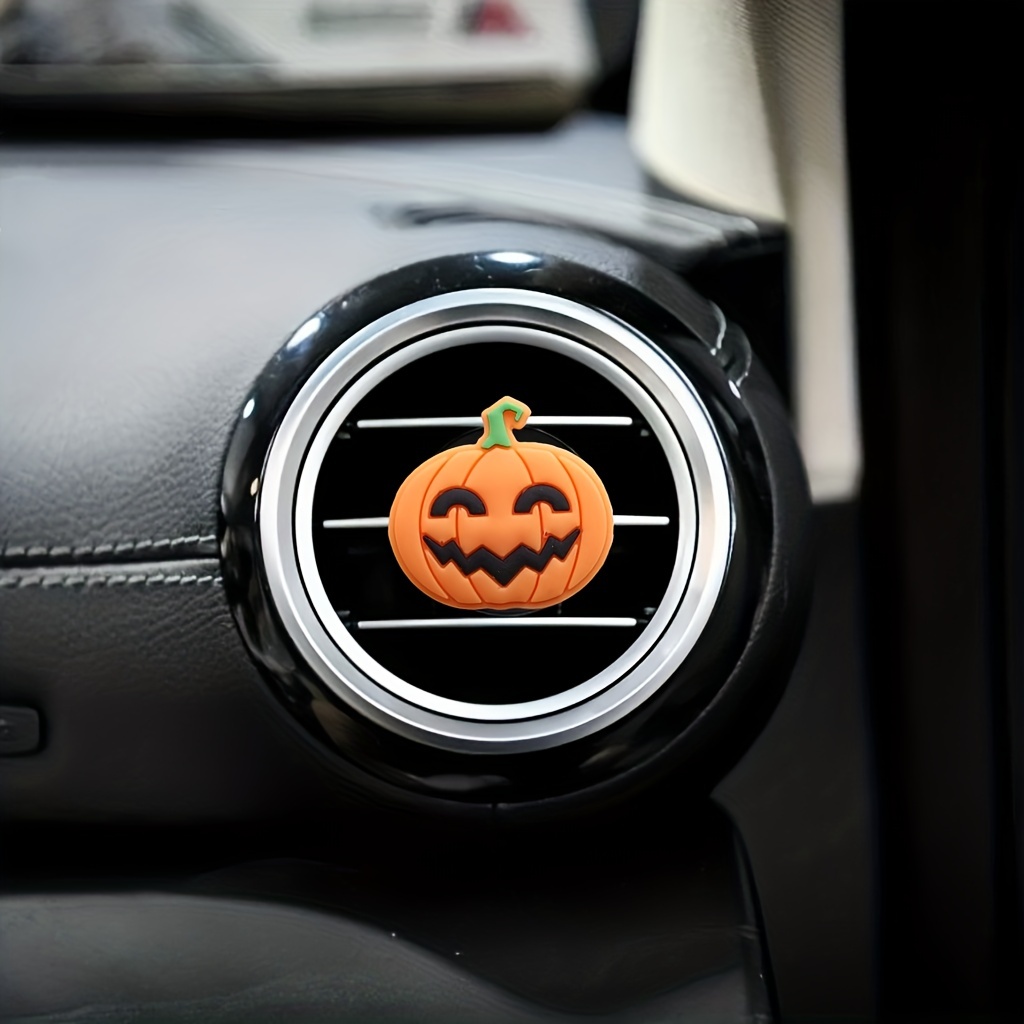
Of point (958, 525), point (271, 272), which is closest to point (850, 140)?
point (958, 525)

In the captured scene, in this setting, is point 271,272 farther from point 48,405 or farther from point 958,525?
point 958,525

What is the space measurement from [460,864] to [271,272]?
55 centimetres

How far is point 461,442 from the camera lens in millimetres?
860

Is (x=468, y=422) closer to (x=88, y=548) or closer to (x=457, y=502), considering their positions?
(x=457, y=502)

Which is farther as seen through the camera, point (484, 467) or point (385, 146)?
point (385, 146)

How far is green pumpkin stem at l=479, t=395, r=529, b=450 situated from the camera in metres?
0.84

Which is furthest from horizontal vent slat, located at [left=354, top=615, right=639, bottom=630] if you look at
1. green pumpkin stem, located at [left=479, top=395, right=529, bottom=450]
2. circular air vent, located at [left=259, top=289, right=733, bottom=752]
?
green pumpkin stem, located at [left=479, top=395, right=529, bottom=450]

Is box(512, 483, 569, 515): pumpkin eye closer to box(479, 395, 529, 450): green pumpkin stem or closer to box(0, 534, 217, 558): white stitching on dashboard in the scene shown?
box(479, 395, 529, 450): green pumpkin stem

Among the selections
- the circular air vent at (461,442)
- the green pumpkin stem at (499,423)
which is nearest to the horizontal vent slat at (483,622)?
the circular air vent at (461,442)

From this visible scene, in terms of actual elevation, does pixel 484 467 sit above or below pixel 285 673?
above

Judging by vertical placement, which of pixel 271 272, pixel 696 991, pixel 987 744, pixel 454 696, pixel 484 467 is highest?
pixel 271 272

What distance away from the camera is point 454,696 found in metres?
0.88

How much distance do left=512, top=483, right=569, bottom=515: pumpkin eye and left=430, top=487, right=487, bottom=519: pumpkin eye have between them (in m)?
0.03

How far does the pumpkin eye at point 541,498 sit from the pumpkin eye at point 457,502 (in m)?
0.03
